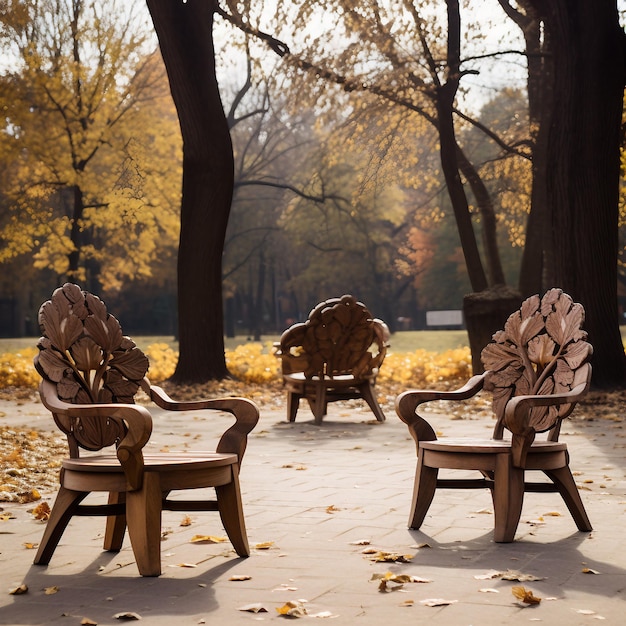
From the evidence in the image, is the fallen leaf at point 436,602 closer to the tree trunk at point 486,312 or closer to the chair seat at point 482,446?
the chair seat at point 482,446

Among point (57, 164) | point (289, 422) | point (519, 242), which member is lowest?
point (289, 422)

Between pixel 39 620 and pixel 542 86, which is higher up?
pixel 542 86

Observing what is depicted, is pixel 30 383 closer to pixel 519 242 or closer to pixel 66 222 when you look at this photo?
pixel 66 222

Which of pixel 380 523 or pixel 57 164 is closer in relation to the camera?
pixel 380 523

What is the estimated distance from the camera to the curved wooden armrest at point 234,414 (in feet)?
18.6

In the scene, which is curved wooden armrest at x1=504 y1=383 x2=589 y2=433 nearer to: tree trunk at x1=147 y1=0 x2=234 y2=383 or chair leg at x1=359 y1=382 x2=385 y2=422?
chair leg at x1=359 y1=382 x2=385 y2=422

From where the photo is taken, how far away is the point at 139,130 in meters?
26.5

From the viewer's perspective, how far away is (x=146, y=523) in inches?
196

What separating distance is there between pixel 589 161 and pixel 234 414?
958 cm

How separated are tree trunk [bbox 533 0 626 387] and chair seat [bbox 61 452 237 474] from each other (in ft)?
31.9

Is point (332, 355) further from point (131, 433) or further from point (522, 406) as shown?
point (131, 433)

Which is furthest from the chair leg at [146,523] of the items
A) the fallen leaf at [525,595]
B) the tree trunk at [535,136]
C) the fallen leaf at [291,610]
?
the tree trunk at [535,136]

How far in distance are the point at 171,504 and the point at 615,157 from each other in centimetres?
1050

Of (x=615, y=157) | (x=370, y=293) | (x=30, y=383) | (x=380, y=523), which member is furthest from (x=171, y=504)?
(x=370, y=293)
